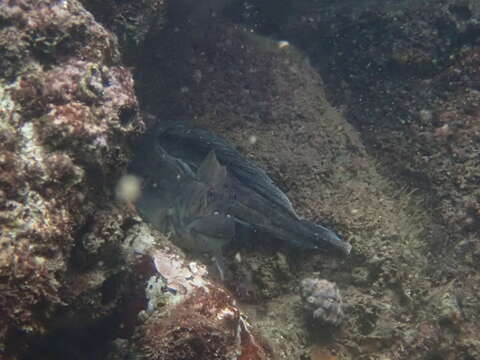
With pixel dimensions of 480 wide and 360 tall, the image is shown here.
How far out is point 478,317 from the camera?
4.77m

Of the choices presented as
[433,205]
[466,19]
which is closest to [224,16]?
[466,19]

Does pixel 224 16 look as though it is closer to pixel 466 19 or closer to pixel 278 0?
pixel 278 0

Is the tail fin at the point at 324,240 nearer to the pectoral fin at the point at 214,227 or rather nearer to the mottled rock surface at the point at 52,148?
the pectoral fin at the point at 214,227

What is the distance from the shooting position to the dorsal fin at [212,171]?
17.2ft

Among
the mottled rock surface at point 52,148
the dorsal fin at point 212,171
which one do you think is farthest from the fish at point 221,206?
the mottled rock surface at point 52,148

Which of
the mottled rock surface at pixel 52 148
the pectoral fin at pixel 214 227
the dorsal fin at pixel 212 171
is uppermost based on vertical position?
the mottled rock surface at pixel 52 148

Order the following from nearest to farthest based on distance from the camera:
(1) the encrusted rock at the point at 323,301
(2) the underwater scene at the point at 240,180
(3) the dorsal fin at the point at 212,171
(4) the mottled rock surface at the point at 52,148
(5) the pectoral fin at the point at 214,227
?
(4) the mottled rock surface at the point at 52,148 → (2) the underwater scene at the point at 240,180 → (1) the encrusted rock at the point at 323,301 → (5) the pectoral fin at the point at 214,227 → (3) the dorsal fin at the point at 212,171

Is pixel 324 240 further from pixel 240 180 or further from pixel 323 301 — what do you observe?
pixel 240 180

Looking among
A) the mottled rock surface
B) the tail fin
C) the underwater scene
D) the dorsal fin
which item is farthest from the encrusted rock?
the mottled rock surface

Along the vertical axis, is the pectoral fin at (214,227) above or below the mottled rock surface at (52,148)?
below

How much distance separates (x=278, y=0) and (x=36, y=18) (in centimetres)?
658

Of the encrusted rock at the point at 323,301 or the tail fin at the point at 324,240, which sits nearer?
the encrusted rock at the point at 323,301

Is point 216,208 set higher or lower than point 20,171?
lower

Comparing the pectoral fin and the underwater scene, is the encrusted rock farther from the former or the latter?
the pectoral fin
